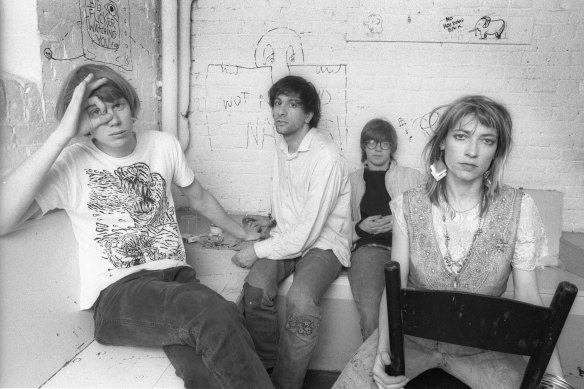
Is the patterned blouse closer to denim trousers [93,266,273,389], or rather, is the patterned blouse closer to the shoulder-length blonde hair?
the shoulder-length blonde hair

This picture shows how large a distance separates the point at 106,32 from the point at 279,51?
108 centimetres

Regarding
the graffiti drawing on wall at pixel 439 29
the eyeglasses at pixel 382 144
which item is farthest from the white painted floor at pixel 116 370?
the graffiti drawing on wall at pixel 439 29

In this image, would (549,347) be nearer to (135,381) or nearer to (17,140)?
(135,381)

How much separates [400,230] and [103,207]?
101cm

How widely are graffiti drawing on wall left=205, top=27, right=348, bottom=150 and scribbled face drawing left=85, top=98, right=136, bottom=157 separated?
1.38m

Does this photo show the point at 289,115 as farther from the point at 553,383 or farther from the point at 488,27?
the point at 553,383

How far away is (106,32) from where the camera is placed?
2275mm

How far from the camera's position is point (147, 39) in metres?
2.79

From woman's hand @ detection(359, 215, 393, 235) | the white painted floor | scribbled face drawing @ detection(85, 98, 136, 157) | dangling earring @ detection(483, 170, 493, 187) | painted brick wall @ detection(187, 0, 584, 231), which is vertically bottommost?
the white painted floor

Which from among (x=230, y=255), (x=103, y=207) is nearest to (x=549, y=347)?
(x=103, y=207)

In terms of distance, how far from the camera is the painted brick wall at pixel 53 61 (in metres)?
1.58

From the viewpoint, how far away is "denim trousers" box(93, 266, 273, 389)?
138 cm

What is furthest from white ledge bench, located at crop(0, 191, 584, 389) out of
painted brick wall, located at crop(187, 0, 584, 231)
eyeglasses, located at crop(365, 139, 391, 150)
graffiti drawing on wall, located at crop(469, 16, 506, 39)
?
graffiti drawing on wall, located at crop(469, 16, 506, 39)

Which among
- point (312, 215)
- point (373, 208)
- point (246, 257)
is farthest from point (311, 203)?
point (373, 208)
